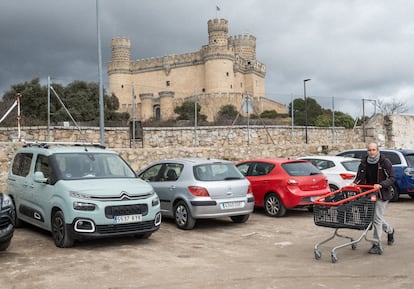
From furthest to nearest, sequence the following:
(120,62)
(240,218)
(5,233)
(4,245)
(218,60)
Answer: (120,62)
(218,60)
(240,218)
(4,245)
(5,233)

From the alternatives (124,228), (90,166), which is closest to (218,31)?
(90,166)

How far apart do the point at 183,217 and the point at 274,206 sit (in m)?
2.63

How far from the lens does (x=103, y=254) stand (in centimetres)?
701

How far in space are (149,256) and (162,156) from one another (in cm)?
1053

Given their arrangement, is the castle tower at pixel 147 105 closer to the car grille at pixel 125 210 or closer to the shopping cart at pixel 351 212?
the car grille at pixel 125 210

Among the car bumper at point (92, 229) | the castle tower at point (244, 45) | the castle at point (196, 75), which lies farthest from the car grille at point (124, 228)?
the castle tower at point (244, 45)

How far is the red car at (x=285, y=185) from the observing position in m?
10.5

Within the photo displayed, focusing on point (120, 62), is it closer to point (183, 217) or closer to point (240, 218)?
point (240, 218)

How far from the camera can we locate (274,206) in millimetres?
10883

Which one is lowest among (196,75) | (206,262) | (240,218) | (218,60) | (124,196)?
(206,262)

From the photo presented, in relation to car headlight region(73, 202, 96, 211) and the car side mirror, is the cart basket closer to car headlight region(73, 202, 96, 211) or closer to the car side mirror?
car headlight region(73, 202, 96, 211)

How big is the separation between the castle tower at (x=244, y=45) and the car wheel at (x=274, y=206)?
83519mm

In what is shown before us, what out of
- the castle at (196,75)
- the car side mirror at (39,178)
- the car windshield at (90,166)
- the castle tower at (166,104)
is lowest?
the car side mirror at (39,178)

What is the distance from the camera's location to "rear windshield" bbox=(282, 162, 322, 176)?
10.8 metres
